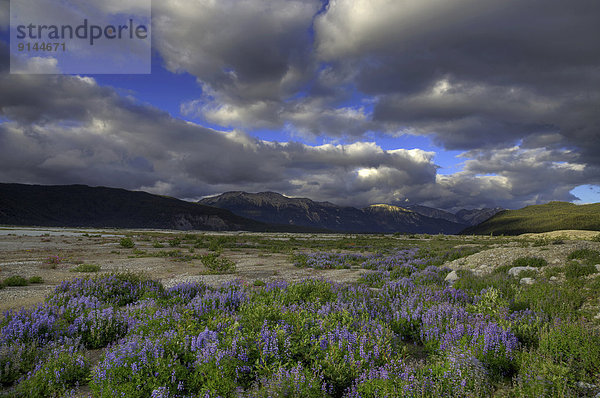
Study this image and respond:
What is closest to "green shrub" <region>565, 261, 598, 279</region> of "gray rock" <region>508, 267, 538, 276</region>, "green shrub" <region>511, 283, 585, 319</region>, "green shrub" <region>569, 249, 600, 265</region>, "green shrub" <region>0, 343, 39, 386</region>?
"green shrub" <region>569, 249, 600, 265</region>

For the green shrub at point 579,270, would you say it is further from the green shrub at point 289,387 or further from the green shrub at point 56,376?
the green shrub at point 56,376

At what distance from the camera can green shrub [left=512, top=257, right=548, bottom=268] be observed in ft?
41.4

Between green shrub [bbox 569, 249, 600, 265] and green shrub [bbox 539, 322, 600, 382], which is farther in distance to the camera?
green shrub [bbox 569, 249, 600, 265]

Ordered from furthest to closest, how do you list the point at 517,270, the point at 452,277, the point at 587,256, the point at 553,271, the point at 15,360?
the point at 452,277
the point at 517,270
the point at 587,256
the point at 553,271
the point at 15,360

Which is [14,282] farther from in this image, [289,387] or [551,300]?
[551,300]

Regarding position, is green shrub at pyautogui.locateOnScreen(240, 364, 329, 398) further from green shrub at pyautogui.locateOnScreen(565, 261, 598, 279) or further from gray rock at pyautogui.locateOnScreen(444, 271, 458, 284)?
green shrub at pyautogui.locateOnScreen(565, 261, 598, 279)

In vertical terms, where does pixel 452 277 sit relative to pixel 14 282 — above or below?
below

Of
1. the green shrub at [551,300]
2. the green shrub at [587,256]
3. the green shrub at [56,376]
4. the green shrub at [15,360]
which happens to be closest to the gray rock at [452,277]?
the green shrub at [551,300]

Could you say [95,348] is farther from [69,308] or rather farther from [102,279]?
[102,279]

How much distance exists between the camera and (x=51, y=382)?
435cm

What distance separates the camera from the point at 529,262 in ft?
42.7

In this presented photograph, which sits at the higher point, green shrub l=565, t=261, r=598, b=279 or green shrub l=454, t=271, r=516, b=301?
green shrub l=565, t=261, r=598, b=279

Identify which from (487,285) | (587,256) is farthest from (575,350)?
(587,256)

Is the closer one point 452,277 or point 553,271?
point 553,271
